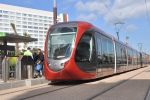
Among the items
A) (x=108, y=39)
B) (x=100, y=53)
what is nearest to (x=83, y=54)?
(x=100, y=53)

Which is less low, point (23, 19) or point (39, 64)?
point (23, 19)

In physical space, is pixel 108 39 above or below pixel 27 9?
below

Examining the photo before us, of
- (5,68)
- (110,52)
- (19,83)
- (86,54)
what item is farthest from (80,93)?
(110,52)

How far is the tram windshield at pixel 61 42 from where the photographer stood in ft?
60.1

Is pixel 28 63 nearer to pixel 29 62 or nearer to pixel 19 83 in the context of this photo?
pixel 29 62

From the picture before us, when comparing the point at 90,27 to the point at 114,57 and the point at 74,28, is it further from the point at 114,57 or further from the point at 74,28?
the point at 114,57

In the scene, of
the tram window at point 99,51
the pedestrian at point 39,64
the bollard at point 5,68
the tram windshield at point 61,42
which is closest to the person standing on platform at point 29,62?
the pedestrian at point 39,64

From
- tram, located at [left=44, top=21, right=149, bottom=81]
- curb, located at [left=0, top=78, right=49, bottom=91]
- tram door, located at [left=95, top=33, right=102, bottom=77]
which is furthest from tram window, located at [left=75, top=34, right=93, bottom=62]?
curb, located at [left=0, top=78, right=49, bottom=91]

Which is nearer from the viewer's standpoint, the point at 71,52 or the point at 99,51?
the point at 71,52

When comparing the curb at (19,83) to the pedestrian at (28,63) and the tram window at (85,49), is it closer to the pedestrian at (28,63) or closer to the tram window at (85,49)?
the pedestrian at (28,63)

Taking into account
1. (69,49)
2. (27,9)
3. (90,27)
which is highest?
(27,9)

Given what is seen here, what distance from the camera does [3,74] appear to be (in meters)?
18.4

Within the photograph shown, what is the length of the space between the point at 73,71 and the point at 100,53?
4.27 metres

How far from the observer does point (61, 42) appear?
1864cm
